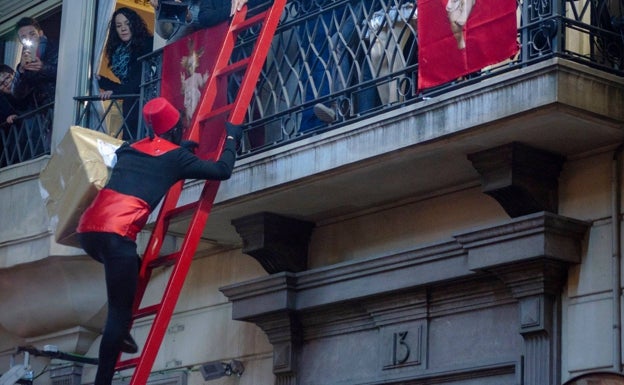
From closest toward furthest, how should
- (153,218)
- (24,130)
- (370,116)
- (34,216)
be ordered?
1. (370,116)
2. (153,218)
3. (34,216)
4. (24,130)

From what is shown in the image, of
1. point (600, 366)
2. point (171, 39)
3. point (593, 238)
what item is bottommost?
point (600, 366)

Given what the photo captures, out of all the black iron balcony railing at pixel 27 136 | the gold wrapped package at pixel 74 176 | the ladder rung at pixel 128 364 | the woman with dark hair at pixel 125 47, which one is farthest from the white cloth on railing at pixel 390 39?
the black iron balcony railing at pixel 27 136

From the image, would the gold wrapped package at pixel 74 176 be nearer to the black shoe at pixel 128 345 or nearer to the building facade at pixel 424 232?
the black shoe at pixel 128 345

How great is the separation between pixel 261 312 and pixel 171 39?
2.24 meters

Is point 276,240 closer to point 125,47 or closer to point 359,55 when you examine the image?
point 359,55

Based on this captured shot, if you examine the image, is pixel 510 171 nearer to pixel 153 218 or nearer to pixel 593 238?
pixel 593 238

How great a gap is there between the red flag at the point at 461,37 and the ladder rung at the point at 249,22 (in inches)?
39.9

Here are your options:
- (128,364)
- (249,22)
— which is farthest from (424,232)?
(128,364)

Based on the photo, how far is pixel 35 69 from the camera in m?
14.2

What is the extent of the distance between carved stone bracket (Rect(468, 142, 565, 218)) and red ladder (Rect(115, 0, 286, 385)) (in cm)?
150

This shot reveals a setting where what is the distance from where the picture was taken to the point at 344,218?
10938mm

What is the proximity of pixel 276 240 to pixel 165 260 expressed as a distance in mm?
1648

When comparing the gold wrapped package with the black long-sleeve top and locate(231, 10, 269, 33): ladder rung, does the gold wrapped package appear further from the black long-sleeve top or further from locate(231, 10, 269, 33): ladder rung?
locate(231, 10, 269, 33): ladder rung

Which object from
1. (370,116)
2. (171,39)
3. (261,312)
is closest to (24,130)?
(171,39)
